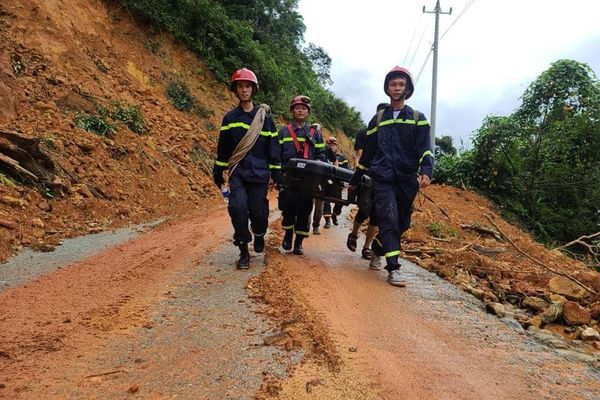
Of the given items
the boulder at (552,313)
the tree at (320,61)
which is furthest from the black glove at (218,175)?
the tree at (320,61)

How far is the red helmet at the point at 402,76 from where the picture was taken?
16.0 feet

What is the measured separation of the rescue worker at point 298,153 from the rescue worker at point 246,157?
0.64 metres

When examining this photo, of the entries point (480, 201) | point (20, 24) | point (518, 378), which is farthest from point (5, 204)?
point (480, 201)

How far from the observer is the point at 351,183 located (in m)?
5.37

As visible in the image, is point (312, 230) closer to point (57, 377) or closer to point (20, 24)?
point (57, 377)

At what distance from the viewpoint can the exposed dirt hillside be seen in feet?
16.9

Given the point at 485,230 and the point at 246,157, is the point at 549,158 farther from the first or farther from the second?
the point at 246,157

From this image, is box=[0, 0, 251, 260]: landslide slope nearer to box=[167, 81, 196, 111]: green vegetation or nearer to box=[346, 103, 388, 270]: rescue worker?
box=[167, 81, 196, 111]: green vegetation

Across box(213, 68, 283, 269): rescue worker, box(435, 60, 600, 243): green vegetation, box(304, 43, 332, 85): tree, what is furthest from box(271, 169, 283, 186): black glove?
box(304, 43, 332, 85): tree

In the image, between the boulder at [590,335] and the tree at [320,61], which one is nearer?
the boulder at [590,335]

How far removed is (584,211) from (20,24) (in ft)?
58.0

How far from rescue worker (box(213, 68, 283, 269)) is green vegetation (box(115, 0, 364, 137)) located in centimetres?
1136

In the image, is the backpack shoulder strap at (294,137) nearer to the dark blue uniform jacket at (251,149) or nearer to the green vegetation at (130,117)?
the dark blue uniform jacket at (251,149)

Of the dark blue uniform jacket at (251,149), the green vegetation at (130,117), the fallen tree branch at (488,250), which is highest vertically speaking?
the green vegetation at (130,117)
